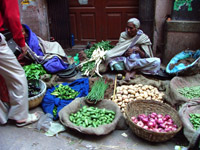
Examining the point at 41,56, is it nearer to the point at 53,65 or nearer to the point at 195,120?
the point at 53,65

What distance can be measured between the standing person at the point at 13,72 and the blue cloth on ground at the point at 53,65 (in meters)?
1.54

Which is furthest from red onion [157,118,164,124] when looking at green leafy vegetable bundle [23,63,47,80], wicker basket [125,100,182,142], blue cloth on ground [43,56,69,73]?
blue cloth on ground [43,56,69,73]

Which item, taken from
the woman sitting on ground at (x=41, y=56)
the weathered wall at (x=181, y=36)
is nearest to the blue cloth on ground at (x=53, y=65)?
the woman sitting on ground at (x=41, y=56)

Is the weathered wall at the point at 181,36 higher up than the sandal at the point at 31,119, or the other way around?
the weathered wall at the point at 181,36

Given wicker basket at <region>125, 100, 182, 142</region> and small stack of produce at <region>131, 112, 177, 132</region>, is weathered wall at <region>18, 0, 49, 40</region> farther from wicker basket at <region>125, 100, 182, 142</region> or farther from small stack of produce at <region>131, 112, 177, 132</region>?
small stack of produce at <region>131, 112, 177, 132</region>

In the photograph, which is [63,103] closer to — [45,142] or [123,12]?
[45,142]

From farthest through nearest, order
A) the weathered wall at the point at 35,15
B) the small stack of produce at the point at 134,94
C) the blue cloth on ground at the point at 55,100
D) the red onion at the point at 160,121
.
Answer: the weathered wall at the point at 35,15
the small stack of produce at the point at 134,94
the blue cloth on ground at the point at 55,100
the red onion at the point at 160,121

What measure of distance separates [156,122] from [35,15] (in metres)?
4.68

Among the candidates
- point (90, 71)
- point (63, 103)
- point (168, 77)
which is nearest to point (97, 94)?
point (63, 103)

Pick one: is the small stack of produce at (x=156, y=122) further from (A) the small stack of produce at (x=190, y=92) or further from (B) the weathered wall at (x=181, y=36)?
(B) the weathered wall at (x=181, y=36)

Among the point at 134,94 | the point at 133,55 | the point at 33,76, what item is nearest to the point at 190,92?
the point at 134,94

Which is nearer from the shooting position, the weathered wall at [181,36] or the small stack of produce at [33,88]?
the small stack of produce at [33,88]

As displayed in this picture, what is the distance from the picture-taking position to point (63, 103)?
367cm

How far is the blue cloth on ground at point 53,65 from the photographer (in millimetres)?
4689
